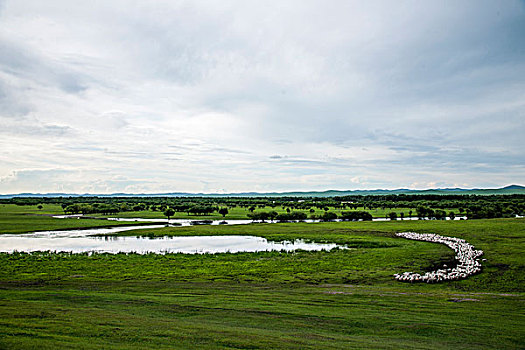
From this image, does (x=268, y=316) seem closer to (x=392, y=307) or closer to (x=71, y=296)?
(x=392, y=307)

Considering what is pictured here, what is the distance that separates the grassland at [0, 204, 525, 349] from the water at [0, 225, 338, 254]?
19.1 ft

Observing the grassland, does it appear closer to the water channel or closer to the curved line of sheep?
the curved line of sheep

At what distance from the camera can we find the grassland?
32.5 feet

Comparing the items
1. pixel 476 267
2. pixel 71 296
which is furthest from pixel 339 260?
pixel 71 296

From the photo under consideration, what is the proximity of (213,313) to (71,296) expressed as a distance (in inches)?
279

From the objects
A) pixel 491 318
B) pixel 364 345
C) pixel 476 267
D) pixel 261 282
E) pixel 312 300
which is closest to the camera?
pixel 364 345

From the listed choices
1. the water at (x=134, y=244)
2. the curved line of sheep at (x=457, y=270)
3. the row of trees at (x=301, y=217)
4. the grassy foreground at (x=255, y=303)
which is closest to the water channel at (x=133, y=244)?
the water at (x=134, y=244)

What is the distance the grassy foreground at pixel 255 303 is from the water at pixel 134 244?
227 inches

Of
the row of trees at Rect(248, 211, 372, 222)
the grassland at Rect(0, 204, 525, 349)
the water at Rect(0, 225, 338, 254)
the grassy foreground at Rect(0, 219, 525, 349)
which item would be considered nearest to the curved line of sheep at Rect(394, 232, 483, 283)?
the grassland at Rect(0, 204, 525, 349)

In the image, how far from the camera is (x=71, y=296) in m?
15.3

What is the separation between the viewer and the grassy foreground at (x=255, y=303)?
9.92 meters

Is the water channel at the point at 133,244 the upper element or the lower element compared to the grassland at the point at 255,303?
lower

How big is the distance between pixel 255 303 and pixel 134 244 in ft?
96.9

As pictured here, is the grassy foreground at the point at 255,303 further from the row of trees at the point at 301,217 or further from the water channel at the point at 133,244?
the row of trees at the point at 301,217
